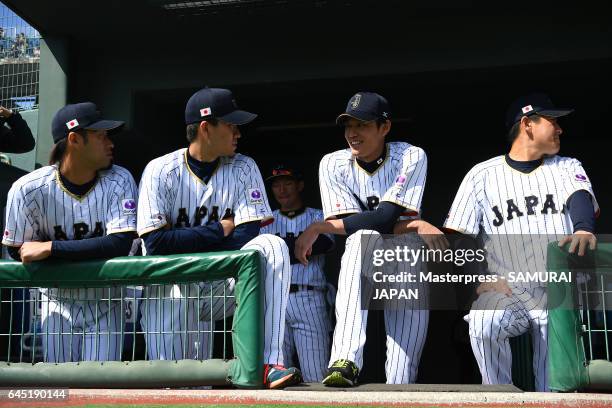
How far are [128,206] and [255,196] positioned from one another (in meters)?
0.49

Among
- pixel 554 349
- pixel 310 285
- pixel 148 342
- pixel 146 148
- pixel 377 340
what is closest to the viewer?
pixel 554 349

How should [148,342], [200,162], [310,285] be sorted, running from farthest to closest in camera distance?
[310,285] < [200,162] < [148,342]

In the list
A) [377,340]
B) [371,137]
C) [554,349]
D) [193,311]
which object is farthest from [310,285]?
[554,349]

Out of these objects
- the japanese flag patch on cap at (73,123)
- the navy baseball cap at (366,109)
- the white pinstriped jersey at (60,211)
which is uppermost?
the navy baseball cap at (366,109)

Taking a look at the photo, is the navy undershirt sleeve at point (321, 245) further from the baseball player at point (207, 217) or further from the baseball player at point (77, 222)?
the baseball player at point (77, 222)

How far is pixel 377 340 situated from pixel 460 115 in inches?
63.2

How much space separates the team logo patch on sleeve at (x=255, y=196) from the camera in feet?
10.2

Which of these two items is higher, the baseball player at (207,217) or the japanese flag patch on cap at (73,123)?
the japanese flag patch on cap at (73,123)

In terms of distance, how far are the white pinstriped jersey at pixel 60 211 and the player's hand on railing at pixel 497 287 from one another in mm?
1363

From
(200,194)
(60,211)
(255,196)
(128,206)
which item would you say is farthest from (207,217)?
(60,211)

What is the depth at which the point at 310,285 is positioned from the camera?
13.8 feet

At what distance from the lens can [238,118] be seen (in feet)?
10.5

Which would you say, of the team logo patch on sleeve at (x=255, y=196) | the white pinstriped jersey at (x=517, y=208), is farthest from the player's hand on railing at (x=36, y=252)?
→ the white pinstriped jersey at (x=517, y=208)

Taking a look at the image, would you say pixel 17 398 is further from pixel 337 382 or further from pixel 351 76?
pixel 351 76
